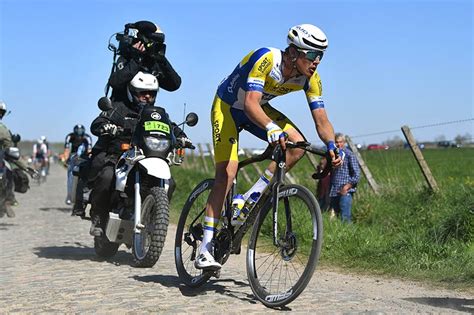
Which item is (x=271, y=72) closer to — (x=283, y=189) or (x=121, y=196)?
(x=283, y=189)

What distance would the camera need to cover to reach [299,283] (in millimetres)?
5684

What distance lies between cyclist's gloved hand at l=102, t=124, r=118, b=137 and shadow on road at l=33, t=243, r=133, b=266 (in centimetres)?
139

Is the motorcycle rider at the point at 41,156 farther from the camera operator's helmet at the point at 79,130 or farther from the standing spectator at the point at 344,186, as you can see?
the standing spectator at the point at 344,186

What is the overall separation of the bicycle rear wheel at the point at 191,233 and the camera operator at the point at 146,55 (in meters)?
2.46

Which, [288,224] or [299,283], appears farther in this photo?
[288,224]

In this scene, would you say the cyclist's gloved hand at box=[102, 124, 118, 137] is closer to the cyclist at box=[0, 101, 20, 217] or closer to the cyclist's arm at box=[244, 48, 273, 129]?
the cyclist's arm at box=[244, 48, 273, 129]

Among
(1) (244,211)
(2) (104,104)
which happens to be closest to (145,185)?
(2) (104,104)

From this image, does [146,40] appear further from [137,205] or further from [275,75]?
[275,75]

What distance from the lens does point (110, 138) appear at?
30.0 feet

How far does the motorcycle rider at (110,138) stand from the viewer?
29.2 ft

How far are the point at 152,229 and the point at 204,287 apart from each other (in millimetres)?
1182

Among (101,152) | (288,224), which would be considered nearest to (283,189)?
(288,224)

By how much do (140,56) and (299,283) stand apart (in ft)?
15.3

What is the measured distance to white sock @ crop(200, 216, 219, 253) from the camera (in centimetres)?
670
